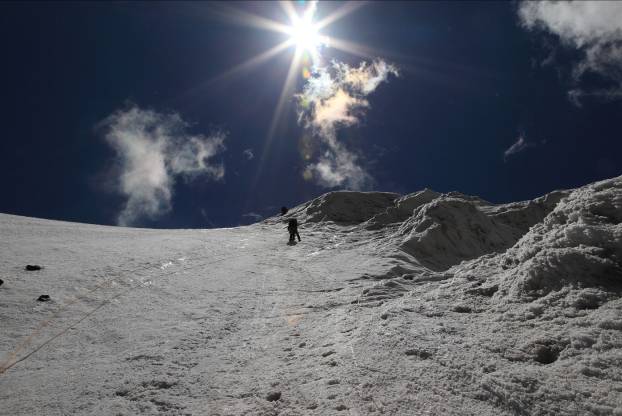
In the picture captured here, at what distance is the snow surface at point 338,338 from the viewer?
4625 millimetres

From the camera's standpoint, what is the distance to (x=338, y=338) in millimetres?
6703

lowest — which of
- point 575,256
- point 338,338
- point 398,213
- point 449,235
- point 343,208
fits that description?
point 338,338

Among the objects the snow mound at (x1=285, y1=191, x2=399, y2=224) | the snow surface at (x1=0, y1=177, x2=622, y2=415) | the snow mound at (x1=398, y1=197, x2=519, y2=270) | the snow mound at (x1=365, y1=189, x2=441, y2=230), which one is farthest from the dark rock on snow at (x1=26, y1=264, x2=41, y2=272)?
the snow mound at (x1=285, y1=191, x2=399, y2=224)

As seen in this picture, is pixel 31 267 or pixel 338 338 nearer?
pixel 338 338

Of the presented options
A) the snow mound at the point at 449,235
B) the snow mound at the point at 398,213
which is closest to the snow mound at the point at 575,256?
the snow mound at the point at 449,235

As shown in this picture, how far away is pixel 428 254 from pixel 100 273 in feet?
47.3

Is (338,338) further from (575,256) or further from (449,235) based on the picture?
(449,235)

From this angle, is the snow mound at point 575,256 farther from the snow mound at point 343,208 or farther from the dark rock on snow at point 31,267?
the snow mound at point 343,208

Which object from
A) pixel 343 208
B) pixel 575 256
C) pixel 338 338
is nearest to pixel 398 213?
pixel 343 208

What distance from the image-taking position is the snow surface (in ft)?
15.2

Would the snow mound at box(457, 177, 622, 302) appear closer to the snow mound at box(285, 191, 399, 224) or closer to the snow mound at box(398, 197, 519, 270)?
the snow mound at box(398, 197, 519, 270)

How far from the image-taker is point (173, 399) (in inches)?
201

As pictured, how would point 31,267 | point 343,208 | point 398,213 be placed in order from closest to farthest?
point 31,267 → point 398,213 → point 343,208

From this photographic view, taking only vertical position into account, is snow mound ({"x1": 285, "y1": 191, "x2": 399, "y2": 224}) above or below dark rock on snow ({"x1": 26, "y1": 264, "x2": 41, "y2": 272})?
above
